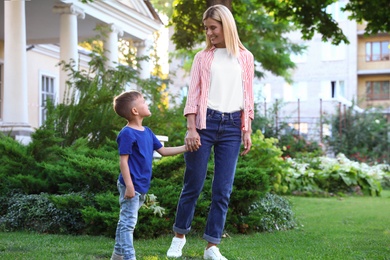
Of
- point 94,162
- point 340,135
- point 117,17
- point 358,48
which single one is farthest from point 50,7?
point 358,48

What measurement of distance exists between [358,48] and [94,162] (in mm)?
40882

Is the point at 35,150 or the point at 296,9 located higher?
the point at 296,9

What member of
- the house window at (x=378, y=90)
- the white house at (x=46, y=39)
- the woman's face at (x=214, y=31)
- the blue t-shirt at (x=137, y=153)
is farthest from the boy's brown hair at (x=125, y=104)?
the house window at (x=378, y=90)

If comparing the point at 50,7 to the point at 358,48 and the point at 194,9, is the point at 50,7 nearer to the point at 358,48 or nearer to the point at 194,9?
the point at 194,9

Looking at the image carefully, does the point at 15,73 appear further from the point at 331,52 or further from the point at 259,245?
the point at 331,52

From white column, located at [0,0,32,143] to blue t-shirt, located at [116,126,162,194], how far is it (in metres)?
11.2

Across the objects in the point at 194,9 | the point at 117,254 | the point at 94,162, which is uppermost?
the point at 194,9

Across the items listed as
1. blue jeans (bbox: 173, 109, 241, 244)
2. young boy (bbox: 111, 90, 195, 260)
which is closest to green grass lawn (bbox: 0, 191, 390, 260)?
blue jeans (bbox: 173, 109, 241, 244)

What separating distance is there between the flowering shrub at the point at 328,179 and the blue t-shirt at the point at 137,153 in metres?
10.3

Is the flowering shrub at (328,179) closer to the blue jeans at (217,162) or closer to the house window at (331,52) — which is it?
the blue jeans at (217,162)

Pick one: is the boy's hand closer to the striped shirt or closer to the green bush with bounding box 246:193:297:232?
the striped shirt

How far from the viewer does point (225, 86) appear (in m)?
5.54

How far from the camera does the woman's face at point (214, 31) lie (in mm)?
5531

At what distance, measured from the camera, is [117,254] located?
5.20 m
